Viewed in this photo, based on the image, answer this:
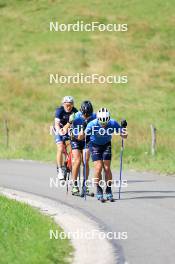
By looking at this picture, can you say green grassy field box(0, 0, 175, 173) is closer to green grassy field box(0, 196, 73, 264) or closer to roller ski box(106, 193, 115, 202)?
roller ski box(106, 193, 115, 202)

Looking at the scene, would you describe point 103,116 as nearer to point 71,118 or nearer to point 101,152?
point 101,152

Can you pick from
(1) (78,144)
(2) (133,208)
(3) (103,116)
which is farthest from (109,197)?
(3) (103,116)

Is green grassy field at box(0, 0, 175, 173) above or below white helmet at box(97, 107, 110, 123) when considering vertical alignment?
above

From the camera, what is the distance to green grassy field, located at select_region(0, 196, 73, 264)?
28.6 ft

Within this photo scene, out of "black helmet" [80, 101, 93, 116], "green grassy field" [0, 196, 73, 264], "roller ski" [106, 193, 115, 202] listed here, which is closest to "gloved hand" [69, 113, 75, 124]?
"black helmet" [80, 101, 93, 116]

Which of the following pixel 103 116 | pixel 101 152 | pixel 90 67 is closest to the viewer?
pixel 103 116

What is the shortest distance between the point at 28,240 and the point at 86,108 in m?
5.07

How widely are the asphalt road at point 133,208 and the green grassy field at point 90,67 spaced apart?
3602mm

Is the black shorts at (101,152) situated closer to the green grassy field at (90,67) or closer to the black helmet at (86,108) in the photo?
the black helmet at (86,108)

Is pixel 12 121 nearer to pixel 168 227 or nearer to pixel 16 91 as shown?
pixel 16 91

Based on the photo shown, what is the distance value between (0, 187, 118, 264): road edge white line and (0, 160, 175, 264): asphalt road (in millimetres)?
163

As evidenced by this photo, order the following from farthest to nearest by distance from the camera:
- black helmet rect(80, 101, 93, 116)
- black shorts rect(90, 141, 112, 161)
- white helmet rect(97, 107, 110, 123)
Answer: black helmet rect(80, 101, 93, 116)
black shorts rect(90, 141, 112, 161)
white helmet rect(97, 107, 110, 123)

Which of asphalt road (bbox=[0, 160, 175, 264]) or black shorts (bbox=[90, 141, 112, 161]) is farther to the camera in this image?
black shorts (bbox=[90, 141, 112, 161])

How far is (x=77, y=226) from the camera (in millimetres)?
11336
